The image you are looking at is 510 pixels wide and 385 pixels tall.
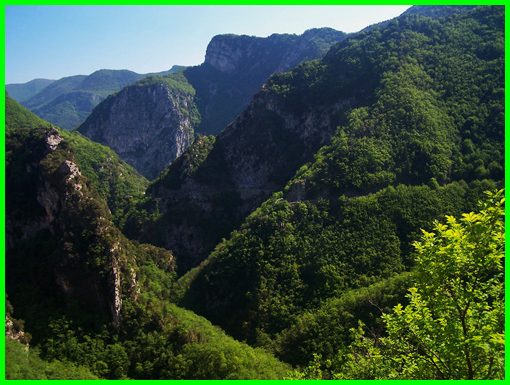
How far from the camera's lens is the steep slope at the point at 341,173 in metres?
74.4

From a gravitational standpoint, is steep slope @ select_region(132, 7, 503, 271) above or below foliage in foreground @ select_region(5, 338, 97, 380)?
above

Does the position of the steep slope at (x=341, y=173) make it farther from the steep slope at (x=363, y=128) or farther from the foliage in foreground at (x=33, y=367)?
the foliage in foreground at (x=33, y=367)

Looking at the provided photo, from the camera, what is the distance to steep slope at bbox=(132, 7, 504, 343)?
7444cm

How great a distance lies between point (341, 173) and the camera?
8794 cm

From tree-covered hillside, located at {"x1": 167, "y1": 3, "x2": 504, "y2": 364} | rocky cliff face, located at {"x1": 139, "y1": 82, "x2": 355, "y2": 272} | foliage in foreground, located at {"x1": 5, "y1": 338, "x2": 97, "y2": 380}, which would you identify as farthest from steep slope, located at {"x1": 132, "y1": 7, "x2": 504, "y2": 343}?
foliage in foreground, located at {"x1": 5, "y1": 338, "x2": 97, "y2": 380}

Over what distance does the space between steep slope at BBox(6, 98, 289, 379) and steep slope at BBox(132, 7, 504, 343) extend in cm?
1186

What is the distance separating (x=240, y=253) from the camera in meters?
82.9

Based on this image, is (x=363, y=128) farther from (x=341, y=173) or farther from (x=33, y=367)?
(x=33, y=367)

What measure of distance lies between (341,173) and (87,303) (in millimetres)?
54624

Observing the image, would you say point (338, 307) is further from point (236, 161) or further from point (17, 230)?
point (236, 161)

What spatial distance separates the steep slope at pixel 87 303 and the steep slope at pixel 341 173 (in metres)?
11.9

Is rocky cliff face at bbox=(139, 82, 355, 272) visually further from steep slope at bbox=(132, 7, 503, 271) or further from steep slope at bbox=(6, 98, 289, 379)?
steep slope at bbox=(6, 98, 289, 379)

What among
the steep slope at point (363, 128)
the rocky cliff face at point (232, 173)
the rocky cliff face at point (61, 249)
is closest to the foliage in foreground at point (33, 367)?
the rocky cliff face at point (61, 249)

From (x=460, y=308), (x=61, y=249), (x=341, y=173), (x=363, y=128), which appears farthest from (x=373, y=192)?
(x=460, y=308)
